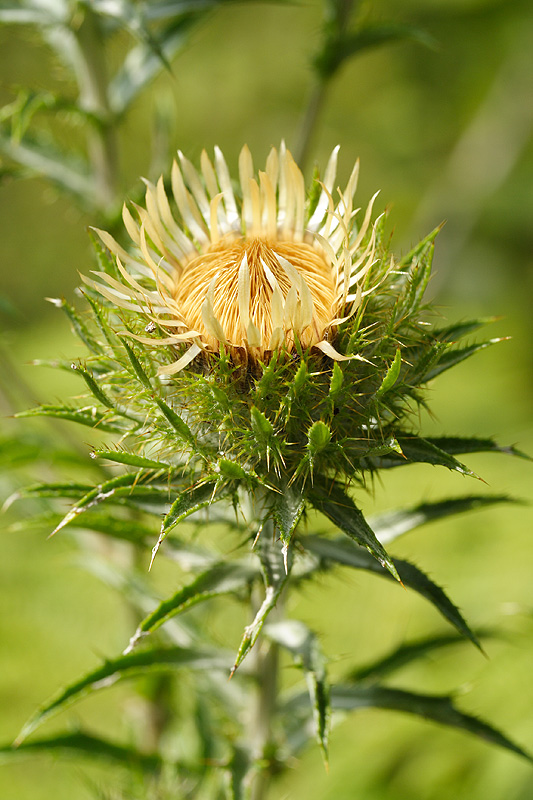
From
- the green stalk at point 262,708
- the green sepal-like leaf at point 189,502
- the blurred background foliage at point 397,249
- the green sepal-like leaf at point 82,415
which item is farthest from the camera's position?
the blurred background foliage at point 397,249

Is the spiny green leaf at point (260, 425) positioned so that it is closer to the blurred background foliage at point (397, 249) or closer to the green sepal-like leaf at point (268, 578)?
the green sepal-like leaf at point (268, 578)

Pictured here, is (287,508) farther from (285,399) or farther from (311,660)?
(311,660)

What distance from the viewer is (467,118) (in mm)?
5508

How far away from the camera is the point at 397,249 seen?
386 centimetres

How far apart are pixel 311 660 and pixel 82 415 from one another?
52 centimetres

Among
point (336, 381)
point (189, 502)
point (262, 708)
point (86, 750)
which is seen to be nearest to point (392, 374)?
point (336, 381)

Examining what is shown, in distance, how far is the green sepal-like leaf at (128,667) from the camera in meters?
0.98

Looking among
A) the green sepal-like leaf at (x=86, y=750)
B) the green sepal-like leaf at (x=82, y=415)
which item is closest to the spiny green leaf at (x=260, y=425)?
the green sepal-like leaf at (x=82, y=415)

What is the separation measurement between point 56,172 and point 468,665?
209 cm

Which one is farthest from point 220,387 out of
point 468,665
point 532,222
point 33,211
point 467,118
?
point 33,211

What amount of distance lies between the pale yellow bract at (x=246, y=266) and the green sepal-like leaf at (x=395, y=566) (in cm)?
35

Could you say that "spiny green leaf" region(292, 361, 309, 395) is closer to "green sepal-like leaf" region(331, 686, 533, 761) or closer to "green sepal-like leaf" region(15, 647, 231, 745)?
"green sepal-like leaf" region(15, 647, 231, 745)

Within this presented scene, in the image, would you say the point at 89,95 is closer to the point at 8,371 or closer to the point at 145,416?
the point at 8,371

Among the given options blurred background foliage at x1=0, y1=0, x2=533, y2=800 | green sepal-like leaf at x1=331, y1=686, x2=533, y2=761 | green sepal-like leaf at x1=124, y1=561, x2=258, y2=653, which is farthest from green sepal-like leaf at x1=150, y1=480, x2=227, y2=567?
green sepal-like leaf at x1=331, y1=686, x2=533, y2=761
